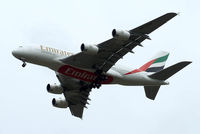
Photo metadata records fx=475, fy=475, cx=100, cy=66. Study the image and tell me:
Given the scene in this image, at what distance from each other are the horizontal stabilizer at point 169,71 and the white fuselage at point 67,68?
24.5 inches

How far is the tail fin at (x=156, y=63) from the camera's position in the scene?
61125mm

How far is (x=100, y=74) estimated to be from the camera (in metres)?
55.0

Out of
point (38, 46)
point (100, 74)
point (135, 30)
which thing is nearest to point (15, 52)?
point (38, 46)

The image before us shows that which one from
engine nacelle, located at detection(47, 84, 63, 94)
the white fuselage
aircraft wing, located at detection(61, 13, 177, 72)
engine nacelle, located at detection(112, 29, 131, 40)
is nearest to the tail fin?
the white fuselage

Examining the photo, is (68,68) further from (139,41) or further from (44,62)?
(139,41)

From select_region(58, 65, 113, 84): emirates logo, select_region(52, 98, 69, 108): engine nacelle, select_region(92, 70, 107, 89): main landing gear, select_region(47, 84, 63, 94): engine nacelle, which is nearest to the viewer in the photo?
select_region(58, 65, 113, 84): emirates logo

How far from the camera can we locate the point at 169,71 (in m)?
54.8

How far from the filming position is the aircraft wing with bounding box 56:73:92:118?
193 feet

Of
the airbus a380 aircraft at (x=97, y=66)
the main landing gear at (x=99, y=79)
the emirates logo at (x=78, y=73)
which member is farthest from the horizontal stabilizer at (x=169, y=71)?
the main landing gear at (x=99, y=79)

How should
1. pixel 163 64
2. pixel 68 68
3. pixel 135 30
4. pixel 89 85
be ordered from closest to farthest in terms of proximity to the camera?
1. pixel 135 30
2. pixel 68 68
3. pixel 89 85
4. pixel 163 64

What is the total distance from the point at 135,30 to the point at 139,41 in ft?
4.96

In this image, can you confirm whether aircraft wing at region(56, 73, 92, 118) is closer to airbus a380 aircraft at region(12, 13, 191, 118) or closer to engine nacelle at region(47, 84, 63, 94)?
airbus a380 aircraft at region(12, 13, 191, 118)

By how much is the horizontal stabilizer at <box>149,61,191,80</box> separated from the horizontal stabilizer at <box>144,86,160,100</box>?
102 inches

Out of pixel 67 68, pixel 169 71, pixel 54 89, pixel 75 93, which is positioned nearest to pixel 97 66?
pixel 67 68
